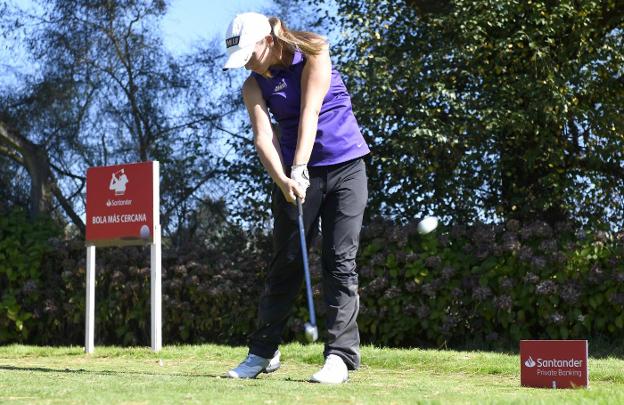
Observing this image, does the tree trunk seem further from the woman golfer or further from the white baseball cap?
the white baseball cap

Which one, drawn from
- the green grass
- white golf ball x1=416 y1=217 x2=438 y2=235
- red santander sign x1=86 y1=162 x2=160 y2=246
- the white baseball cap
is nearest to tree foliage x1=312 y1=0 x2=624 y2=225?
white golf ball x1=416 y1=217 x2=438 y2=235

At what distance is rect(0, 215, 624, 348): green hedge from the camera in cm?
815

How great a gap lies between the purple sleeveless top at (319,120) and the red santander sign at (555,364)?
132 centimetres

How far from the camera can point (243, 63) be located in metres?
4.63

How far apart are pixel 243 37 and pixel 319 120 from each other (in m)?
0.57

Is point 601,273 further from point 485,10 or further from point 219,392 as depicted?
point 219,392

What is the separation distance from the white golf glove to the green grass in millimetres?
961

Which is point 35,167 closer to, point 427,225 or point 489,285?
point 427,225

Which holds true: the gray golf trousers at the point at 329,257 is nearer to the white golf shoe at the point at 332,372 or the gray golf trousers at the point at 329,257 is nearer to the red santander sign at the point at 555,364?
the white golf shoe at the point at 332,372

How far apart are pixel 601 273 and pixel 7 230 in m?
6.16

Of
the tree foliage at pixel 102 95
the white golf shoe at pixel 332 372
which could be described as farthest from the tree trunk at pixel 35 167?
the white golf shoe at pixel 332 372

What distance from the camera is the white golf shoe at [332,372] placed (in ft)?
14.6

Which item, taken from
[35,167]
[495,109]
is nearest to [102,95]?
[35,167]

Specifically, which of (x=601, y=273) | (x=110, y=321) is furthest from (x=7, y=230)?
(x=601, y=273)
